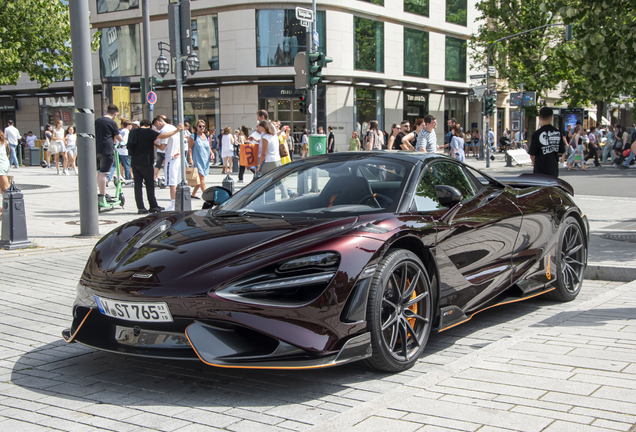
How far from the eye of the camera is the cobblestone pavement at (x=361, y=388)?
3.09 metres

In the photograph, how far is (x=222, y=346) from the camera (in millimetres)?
3322

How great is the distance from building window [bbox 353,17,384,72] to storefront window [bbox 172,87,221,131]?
8.26 metres

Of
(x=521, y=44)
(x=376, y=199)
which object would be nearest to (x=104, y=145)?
(x=376, y=199)

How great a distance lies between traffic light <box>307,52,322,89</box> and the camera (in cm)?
1585

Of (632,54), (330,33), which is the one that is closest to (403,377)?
(632,54)

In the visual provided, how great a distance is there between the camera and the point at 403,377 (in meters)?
3.83

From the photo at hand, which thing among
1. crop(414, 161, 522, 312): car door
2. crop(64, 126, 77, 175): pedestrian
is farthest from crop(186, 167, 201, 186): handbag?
crop(64, 126, 77, 175): pedestrian

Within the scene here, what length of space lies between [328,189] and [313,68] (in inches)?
467

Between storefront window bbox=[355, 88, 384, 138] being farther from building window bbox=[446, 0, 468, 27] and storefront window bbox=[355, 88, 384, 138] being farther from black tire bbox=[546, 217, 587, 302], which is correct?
black tire bbox=[546, 217, 587, 302]

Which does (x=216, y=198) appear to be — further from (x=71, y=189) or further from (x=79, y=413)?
(x=71, y=189)

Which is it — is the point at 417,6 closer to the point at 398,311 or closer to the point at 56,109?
the point at 56,109

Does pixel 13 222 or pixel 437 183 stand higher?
pixel 437 183

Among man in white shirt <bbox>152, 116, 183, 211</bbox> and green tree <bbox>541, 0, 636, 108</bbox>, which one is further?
man in white shirt <bbox>152, 116, 183, 211</bbox>

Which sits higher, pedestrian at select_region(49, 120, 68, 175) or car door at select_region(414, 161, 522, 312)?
pedestrian at select_region(49, 120, 68, 175)
